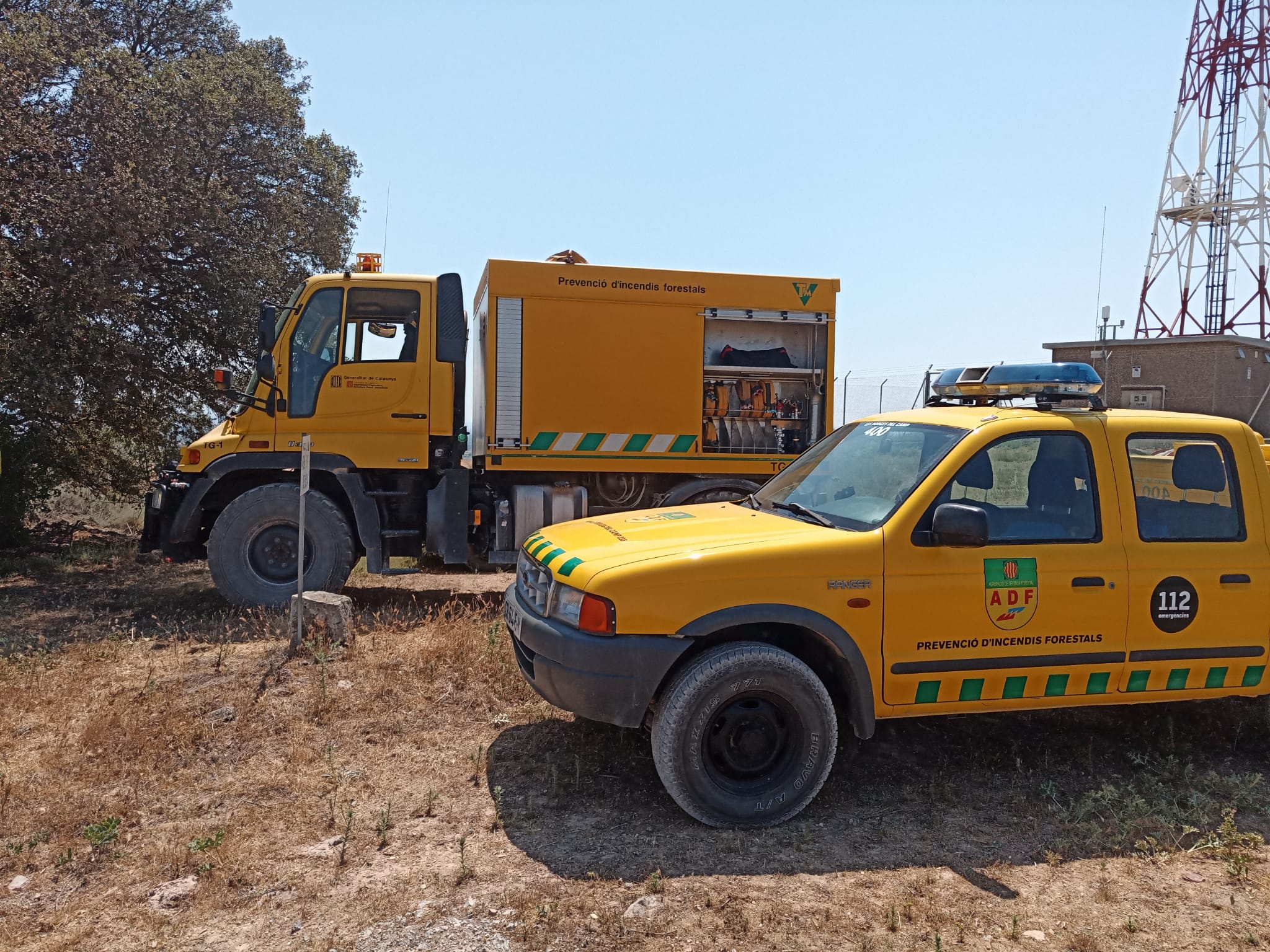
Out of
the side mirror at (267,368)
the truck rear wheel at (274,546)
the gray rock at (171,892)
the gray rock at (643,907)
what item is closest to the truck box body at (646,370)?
the truck rear wheel at (274,546)

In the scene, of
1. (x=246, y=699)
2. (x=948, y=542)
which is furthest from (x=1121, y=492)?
(x=246, y=699)

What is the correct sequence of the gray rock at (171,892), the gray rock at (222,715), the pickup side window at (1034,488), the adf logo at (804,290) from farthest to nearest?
the adf logo at (804,290)
the gray rock at (222,715)
the pickup side window at (1034,488)
the gray rock at (171,892)

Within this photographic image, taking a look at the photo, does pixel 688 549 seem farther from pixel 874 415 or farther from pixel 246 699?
pixel 246 699

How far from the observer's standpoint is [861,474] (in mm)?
4930

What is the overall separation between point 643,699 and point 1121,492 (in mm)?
2547

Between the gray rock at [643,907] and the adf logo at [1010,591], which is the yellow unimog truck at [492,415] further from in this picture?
the gray rock at [643,907]

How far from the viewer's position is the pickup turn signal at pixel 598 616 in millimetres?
4137

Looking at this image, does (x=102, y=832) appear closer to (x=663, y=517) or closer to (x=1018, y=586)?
(x=663, y=517)

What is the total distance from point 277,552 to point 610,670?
5.47 m

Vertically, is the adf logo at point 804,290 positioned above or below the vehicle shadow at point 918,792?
above

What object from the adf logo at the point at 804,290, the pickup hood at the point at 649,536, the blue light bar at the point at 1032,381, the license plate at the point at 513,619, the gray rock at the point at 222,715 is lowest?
the gray rock at the point at 222,715

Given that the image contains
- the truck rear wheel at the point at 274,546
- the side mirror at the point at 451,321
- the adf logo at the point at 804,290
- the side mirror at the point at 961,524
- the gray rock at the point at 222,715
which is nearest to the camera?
the side mirror at the point at 961,524

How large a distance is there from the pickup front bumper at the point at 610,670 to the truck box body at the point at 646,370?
4.83 m

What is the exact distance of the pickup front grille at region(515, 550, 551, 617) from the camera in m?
4.62
